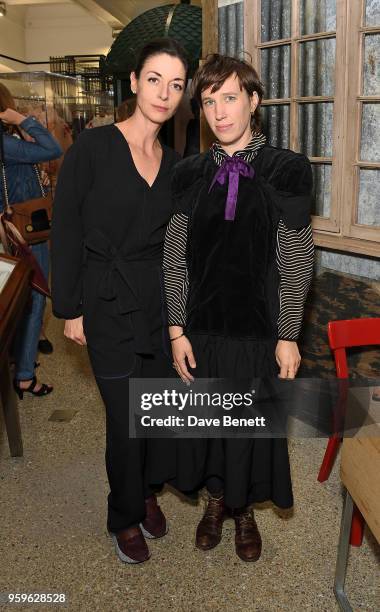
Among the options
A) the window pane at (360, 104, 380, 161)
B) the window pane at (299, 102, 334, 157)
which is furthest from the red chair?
the window pane at (299, 102, 334, 157)

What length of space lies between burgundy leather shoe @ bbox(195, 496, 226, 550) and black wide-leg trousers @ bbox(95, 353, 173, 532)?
248 millimetres

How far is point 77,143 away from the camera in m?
2.04

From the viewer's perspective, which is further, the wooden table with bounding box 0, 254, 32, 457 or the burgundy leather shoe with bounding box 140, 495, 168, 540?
the burgundy leather shoe with bounding box 140, 495, 168, 540

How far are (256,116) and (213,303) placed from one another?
0.62 m

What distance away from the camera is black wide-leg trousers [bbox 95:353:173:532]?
2.21 metres

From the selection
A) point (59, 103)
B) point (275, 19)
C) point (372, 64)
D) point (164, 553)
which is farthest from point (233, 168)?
point (59, 103)

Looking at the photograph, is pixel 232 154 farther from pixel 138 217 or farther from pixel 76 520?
pixel 76 520

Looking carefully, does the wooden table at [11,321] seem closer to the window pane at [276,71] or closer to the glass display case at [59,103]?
the window pane at [276,71]

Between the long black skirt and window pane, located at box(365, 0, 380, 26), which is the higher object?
window pane, located at box(365, 0, 380, 26)

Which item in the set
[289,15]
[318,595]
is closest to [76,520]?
[318,595]

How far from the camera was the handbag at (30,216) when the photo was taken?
3.60 m

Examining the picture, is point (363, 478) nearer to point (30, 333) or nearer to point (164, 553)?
point (164, 553)

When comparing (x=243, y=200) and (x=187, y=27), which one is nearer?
(x=243, y=200)

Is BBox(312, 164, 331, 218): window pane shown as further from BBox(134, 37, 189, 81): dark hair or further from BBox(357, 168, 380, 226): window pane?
BBox(134, 37, 189, 81): dark hair
